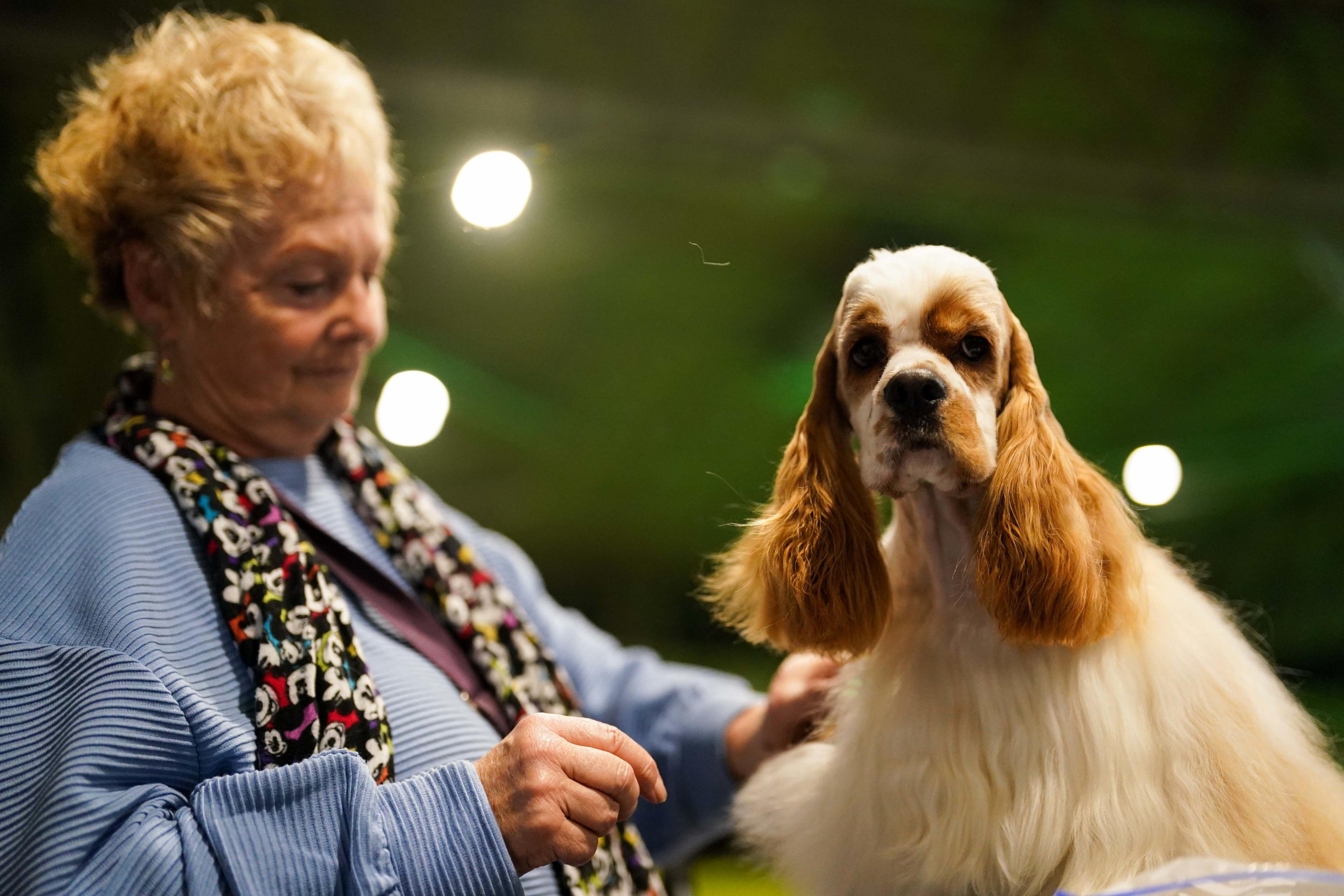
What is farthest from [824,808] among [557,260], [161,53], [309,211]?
[161,53]

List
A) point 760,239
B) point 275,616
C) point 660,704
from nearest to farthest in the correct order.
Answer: point 275,616
point 660,704
point 760,239

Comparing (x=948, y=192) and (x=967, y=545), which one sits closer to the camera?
(x=967, y=545)

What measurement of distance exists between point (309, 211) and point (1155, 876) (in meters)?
1.42

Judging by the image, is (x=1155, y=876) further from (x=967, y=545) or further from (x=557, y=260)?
(x=557, y=260)

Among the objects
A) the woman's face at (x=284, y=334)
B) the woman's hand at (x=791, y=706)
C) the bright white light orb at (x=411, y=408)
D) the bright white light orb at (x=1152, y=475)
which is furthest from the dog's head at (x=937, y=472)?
the bright white light orb at (x=411, y=408)

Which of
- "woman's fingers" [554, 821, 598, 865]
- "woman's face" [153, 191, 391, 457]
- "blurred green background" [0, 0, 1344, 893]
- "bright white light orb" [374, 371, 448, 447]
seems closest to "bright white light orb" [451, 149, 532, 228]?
"blurred green background" [0, 0, 1344, 893]

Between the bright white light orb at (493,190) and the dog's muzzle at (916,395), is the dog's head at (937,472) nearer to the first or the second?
the dog's muzzle at (916,395)

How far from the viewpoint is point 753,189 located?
267 centimetres

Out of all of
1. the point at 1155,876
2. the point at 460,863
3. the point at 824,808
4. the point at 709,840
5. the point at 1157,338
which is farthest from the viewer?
the point at 1157,338

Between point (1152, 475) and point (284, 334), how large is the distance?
139 centimetres

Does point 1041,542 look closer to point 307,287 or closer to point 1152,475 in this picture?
point 1152,475

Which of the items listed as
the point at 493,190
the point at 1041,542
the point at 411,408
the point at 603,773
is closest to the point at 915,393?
the point at 1041,542

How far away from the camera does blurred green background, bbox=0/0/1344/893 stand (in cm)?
176

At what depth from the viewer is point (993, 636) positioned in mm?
1069
